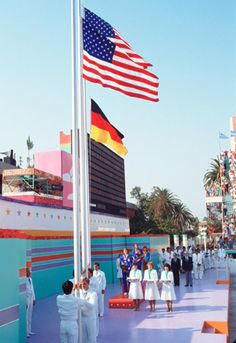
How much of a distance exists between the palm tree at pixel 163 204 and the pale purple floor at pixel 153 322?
3555 centimetres

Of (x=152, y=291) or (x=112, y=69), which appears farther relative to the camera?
(x=152, y=291)

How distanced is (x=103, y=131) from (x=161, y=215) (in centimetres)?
4181

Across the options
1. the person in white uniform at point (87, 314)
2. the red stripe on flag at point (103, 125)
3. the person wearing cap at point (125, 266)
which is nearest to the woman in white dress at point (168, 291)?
the person wearing cap at point (125, 266)

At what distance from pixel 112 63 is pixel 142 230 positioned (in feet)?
133

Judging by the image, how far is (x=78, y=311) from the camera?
7.26 metres

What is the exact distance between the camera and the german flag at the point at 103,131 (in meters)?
9.77

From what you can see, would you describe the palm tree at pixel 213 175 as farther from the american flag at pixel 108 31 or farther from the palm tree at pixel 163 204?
the american flag at pixel 108 31

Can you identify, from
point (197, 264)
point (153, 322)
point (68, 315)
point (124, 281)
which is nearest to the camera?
point (68, 315)

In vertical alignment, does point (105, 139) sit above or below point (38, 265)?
above

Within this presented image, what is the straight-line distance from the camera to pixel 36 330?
9.82 m

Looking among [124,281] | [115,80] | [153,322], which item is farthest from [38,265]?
[115,80]

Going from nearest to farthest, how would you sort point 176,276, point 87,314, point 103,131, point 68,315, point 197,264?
1. point 68,315
2. point 87,314
3. point 103,131
4. point 176,276
5. point 197,264

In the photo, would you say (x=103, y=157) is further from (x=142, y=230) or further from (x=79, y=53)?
(x=79, y=53)

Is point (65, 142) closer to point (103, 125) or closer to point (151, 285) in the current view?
point (151, 285)
